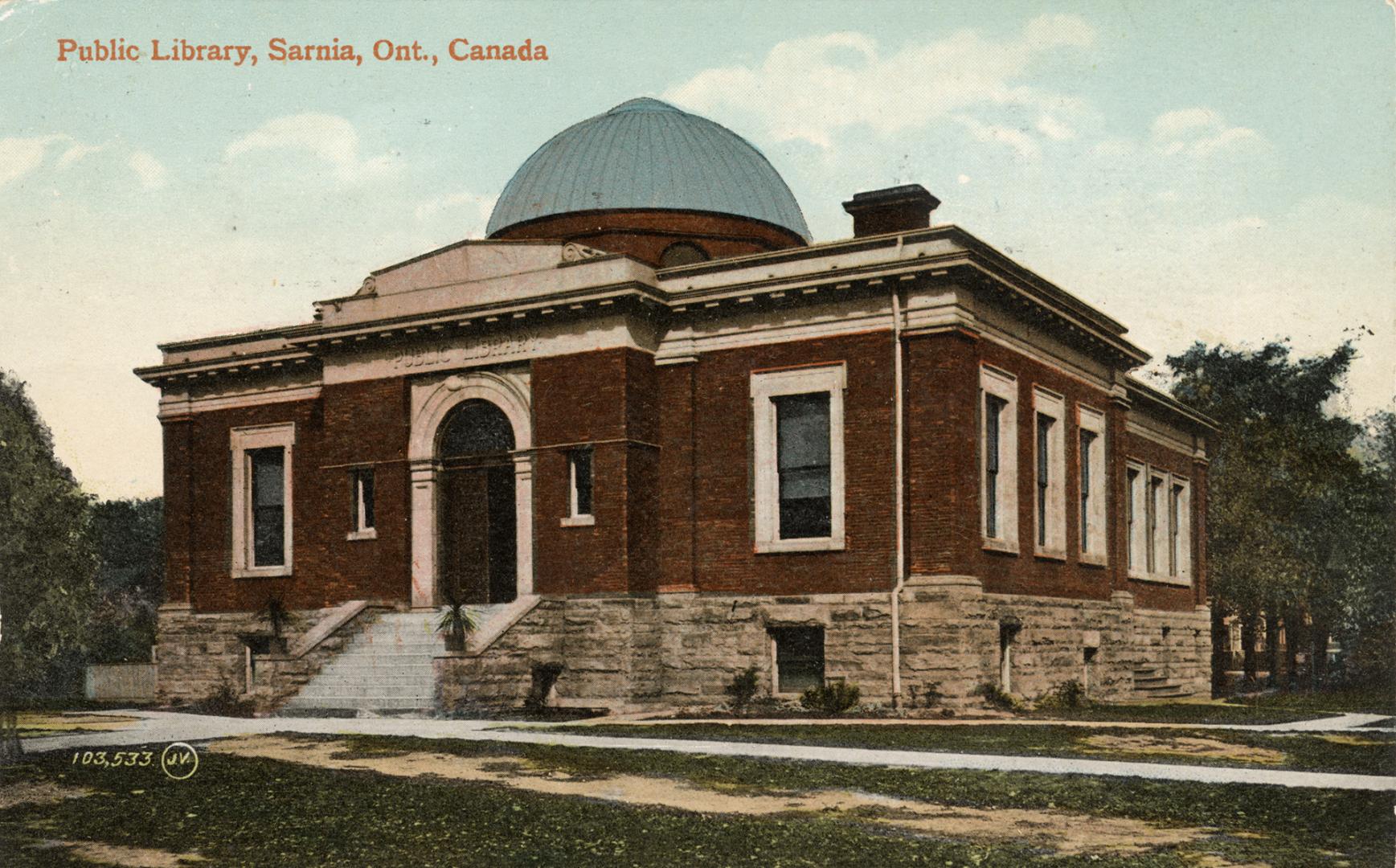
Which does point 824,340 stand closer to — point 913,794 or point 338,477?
point 338,477

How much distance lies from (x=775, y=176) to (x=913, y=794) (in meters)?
21.1

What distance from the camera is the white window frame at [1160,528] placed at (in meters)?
34.4

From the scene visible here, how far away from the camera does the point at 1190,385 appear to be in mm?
48969

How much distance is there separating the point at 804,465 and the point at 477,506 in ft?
22.5

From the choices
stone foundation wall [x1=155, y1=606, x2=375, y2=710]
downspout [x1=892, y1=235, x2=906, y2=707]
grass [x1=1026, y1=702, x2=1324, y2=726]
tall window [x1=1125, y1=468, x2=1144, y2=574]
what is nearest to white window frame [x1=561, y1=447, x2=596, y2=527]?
downspout [x1=892, y1=235, x2=906, y2=707]

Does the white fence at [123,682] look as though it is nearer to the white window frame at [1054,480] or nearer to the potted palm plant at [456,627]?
the potted palm plant at [456,627]

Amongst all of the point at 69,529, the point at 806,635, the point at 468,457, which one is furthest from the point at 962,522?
the point at 69,529

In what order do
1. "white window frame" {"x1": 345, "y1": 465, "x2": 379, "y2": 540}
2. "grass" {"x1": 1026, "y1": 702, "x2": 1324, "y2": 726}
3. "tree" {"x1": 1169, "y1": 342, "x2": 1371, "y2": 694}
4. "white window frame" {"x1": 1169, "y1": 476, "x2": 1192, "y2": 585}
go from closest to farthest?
1. "grass" {"x1": 1026, "y1": 702, "x2": 1324, "y2": 726}
2. "white window frame" {"x1": 345, "y1": 465, "x2": 379, "y2": 540}
3. "white window frame" {"x1": 1169, "y1": 476, "x2": 1192, "y2": 585}
4. "tree" {"x1": 1169, "y1": 342, "x2": 1371, "y2": 694}

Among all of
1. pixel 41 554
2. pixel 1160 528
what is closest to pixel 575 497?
pixel 41 554

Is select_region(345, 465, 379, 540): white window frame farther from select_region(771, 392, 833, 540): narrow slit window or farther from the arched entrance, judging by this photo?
select_region(771, 392, 833, 540): narrow slit window

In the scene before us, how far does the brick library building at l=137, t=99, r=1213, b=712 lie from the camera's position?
22.9 m

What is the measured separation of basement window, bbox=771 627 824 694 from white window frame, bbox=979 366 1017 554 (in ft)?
11.0

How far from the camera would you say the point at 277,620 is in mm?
28844

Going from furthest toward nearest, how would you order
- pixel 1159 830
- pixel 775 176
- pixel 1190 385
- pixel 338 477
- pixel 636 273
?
1. pixel 1190 385
2. pixel 775 176
3. pixel 338 477
4. pixel 636 273
5. pixel 1159 830
